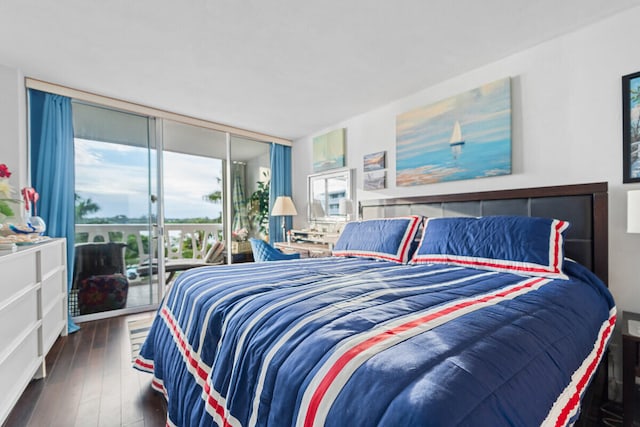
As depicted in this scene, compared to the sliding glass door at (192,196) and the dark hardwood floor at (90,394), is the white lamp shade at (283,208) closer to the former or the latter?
the sliding glass door at (192,196)

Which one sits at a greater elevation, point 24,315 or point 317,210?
point 317,210

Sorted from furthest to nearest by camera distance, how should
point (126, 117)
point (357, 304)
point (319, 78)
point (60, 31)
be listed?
point (126, 117) < point (319, 78) < point (60, 31) < point (357, 304)

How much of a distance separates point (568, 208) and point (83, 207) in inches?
173

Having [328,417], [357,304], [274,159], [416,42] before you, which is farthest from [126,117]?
[328,417]

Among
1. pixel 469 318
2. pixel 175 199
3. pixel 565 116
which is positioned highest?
pixel 565 116

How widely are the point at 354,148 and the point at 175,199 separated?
2435mm

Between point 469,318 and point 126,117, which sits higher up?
point 126,117

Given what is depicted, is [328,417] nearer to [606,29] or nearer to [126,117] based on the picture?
[606,29]

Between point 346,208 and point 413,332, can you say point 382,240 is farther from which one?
point 413,332

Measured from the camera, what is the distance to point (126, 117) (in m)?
3.46

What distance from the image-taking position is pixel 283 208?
434 cm

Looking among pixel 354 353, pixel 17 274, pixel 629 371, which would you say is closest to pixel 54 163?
pixel 17 274

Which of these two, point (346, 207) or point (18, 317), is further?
point (346, 207)

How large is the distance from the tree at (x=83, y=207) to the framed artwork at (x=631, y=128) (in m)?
4.58
